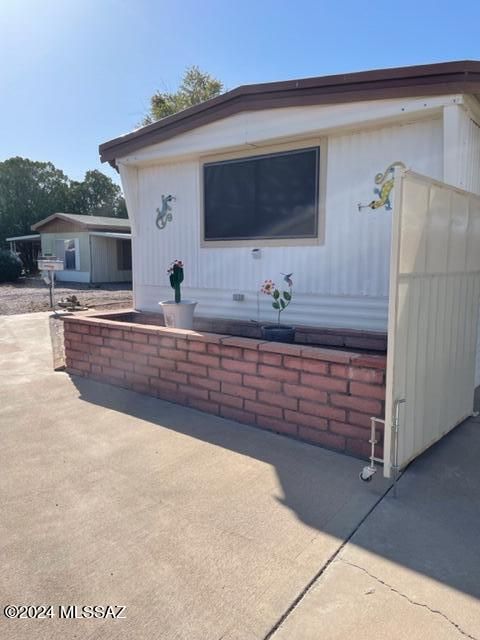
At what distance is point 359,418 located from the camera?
10.2 feet

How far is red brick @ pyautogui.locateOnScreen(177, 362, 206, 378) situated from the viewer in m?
3.98

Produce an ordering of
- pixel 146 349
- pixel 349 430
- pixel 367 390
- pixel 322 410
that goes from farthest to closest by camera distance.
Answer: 1. pixel 146 349
2. pixel 322 410
3. pixel 349 430
4. pixel 367 390

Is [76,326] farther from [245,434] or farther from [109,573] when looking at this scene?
[109,573]

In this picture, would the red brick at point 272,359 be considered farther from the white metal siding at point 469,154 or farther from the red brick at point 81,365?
the red brick at point 81,365

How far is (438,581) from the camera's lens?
6.24ft

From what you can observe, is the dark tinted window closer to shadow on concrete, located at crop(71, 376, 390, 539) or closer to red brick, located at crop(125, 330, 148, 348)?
red brick, located at crop(125, 330, 148, 348)

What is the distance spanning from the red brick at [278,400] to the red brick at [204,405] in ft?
1.68

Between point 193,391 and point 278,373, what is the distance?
979 mm

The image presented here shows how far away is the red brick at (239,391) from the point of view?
12.0ft

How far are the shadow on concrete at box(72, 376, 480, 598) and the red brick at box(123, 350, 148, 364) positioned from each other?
803 millimetres

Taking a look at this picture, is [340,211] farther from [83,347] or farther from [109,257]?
[109,257]

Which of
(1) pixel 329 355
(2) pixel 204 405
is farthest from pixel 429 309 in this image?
(2) pixel 204 405

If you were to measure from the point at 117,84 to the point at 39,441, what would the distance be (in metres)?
10.3

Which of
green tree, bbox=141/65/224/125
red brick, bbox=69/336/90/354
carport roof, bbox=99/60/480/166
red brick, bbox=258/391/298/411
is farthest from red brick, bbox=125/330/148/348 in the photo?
green tree, bbox=141/65/224/125
